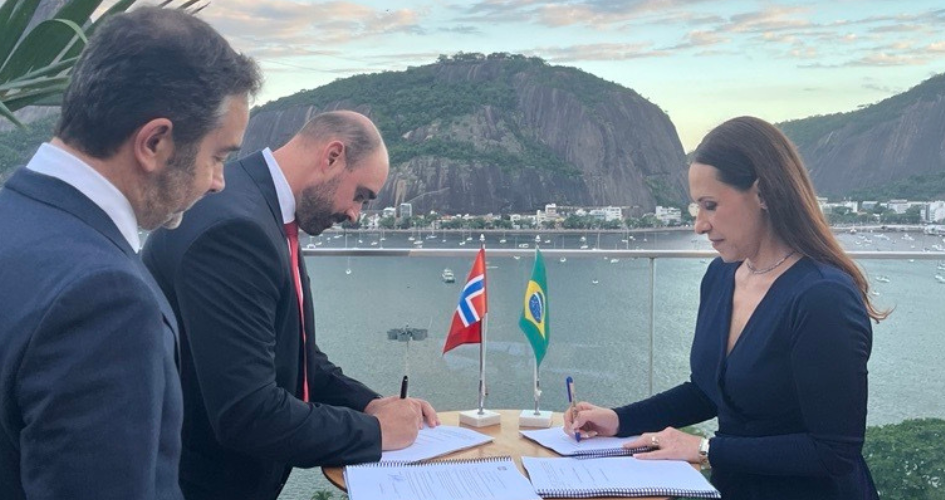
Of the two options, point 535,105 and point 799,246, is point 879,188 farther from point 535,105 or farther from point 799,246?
point 535,105

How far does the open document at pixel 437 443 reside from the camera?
2.03 metres

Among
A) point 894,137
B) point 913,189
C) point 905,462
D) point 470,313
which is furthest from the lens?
point 894,137

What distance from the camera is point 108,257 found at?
3.08ft

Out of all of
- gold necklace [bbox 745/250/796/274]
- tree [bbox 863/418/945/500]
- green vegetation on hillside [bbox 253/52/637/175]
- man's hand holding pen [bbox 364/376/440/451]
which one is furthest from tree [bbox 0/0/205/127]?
green vegetation on hillside [bbox 253/52/637/175]

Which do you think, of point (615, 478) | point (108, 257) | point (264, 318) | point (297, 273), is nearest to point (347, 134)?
point (297, 273)

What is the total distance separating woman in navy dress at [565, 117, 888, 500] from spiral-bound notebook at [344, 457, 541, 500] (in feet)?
1.21

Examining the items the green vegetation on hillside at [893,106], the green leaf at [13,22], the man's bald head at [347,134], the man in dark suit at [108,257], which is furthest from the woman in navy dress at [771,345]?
the green vegetation on hillside at [893,106]

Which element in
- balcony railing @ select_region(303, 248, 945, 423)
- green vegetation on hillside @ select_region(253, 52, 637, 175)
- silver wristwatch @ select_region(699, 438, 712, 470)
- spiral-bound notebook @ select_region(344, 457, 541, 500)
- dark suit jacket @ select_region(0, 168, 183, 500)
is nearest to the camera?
dark suit jacket @ select_region(0, 168, 183, 500)

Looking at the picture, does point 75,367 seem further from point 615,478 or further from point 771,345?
point 771,345

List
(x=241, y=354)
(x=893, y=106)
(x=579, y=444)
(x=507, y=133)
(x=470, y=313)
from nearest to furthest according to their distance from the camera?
(x=241, y=354) < (x=579, y=444) < (x=470, y=313) < (x=893, y=106) < (x=507, y=133)

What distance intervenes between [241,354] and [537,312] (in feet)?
3.57

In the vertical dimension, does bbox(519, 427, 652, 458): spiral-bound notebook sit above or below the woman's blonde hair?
below

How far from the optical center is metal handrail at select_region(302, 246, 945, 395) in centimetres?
369

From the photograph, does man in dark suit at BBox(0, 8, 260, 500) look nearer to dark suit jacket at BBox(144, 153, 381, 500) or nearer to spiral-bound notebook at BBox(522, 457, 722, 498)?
dark suit jacket at BBox(144, 153, 381, 500)
